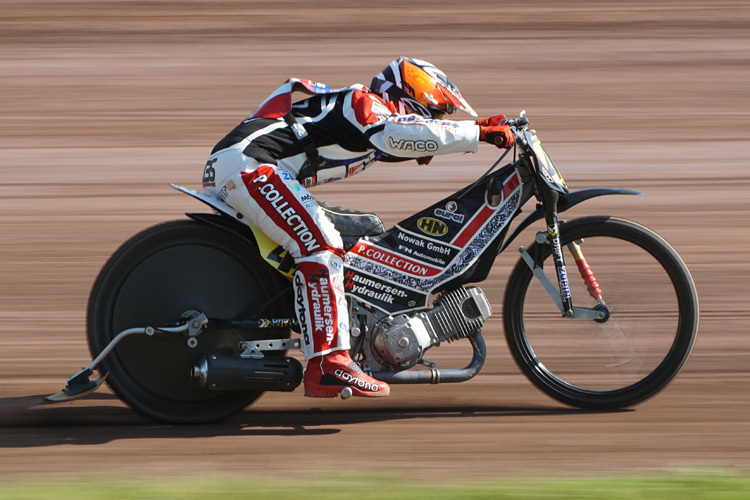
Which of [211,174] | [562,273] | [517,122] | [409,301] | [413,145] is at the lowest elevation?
[409,301]

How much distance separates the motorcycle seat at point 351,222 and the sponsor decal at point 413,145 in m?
0.52

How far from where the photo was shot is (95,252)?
29.6ft

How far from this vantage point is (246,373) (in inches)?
216

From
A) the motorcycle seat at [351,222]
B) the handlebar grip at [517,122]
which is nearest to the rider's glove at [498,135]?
the handlebar grip at [517,122]

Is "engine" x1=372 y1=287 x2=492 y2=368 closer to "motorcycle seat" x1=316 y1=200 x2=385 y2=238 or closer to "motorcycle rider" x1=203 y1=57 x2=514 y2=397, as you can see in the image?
"motorcycle rider" x1=203 y1=57 x2=514 y2=397

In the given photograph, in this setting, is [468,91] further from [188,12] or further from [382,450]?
[382,450]

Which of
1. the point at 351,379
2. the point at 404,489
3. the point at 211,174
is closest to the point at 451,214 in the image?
the point at 351,379

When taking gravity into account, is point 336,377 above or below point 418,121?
below

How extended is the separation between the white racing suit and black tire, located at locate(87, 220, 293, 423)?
29 centimetres

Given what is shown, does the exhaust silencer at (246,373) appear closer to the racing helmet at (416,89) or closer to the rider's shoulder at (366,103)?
the rider's shoulder at (366,103)

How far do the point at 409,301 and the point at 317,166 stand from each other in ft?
2.88

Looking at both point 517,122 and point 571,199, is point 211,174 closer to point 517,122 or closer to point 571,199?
point 517,122

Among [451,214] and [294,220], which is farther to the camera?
[451,214]

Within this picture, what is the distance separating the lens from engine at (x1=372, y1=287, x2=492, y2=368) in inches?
220
